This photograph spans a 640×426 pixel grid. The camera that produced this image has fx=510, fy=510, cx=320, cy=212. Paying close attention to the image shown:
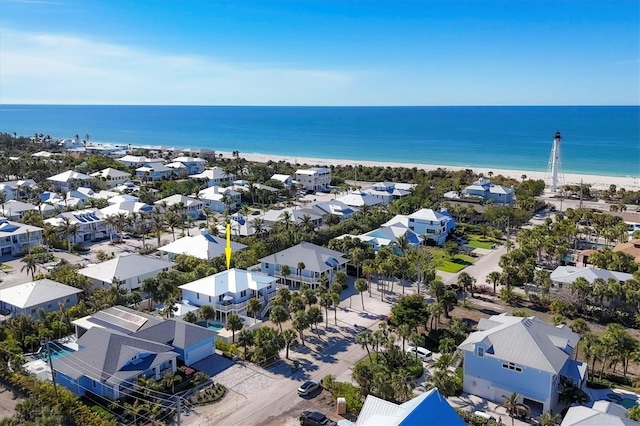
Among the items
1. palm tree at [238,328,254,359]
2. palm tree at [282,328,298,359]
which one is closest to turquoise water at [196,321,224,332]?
palm tree at [238,328,254,359]

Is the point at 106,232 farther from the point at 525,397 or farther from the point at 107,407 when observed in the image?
the point at 525,397

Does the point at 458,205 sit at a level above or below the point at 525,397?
above

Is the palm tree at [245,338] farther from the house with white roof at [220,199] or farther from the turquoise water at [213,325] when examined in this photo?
the house with white roof at [220,199]

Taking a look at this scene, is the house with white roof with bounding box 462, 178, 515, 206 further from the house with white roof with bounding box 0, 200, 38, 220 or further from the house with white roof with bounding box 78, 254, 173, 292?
the house with white roof with bounding box 0, 200, 38, 220

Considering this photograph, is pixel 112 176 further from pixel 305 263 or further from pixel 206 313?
pixel 206 313

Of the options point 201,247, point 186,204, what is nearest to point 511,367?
point 201,247

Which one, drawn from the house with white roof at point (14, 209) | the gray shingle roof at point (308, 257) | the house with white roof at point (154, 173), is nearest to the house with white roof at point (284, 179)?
the house with white roof at point (154, 173)

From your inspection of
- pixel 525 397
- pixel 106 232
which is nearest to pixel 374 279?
pixel 525 397
